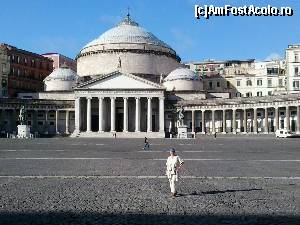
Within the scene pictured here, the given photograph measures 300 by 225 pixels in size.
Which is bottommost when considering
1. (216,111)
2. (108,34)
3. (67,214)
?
(67,214)

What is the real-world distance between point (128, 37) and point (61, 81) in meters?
20.6

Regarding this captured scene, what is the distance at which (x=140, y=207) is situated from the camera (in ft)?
50.3

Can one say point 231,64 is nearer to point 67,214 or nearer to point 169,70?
point 169,70

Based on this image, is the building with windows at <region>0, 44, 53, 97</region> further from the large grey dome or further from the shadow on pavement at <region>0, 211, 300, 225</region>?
the shadow on pavement at <region>0, 211, 300, 225</region>

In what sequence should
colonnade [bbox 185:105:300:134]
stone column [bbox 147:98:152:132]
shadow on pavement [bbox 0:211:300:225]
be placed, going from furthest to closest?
1. stone column [bbox 147:98:152:132]
2. colonnade [bbox 185:105:300:134]
3. shadow on pavement [bbox 0:211:300:225]

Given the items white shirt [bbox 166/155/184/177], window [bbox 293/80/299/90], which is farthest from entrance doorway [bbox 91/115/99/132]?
white shirt [bbox 166/155/184/177]

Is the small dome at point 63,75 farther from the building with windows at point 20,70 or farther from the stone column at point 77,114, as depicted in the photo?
the stone column at point 77,114

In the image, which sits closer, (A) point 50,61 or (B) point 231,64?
(A) point 50,61

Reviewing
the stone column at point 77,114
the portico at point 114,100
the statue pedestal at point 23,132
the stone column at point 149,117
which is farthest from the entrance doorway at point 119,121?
the statue pedestal at point 23,132

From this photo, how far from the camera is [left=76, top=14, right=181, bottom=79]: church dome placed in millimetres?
119294

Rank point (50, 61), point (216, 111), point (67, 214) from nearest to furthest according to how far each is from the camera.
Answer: point (67, 214) < point (216, 111) < point (50, 61)

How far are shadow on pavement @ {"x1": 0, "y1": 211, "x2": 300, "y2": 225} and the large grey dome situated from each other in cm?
10886

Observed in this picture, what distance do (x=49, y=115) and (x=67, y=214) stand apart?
97.2m

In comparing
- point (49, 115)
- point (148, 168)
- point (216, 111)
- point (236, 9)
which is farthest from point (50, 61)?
point (148, 168)
